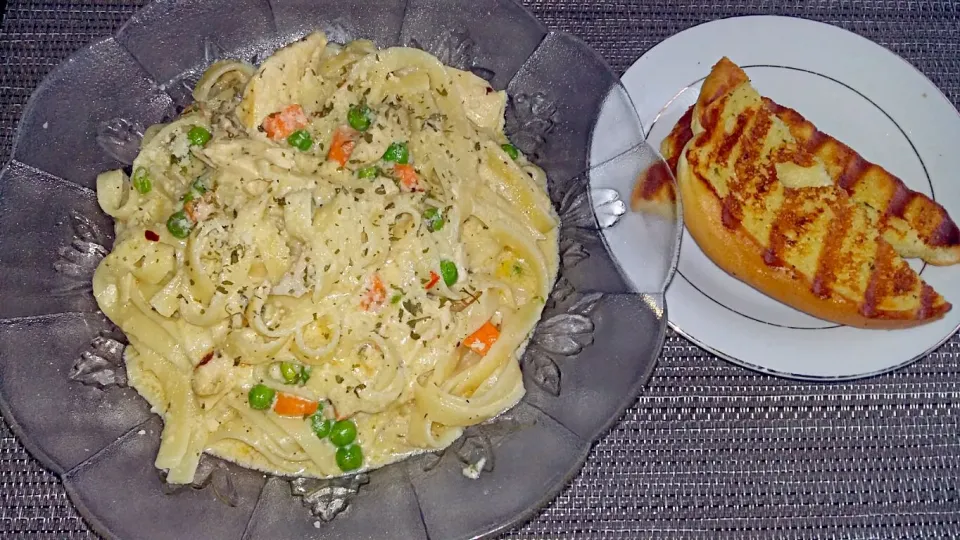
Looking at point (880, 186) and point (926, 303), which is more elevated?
point (880, 186)

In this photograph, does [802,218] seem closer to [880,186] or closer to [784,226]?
[784,226]

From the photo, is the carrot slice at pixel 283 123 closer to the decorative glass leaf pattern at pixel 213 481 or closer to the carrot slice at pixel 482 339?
the carrot slice at pixel 482 339

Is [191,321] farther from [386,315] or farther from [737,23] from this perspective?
[737,23]

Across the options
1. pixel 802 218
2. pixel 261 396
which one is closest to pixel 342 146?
pixel 261 396

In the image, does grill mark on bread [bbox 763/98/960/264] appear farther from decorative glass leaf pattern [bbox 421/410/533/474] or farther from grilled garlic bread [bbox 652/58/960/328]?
decorative glass leaf pattern [bbox 421/410/533/474]

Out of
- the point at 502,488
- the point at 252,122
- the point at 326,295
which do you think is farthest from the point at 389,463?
the point at 252,122

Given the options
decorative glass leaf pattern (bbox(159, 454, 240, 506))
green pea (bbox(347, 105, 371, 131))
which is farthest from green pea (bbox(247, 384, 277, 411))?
green pea (bbox(347, 105, 371, 131))
